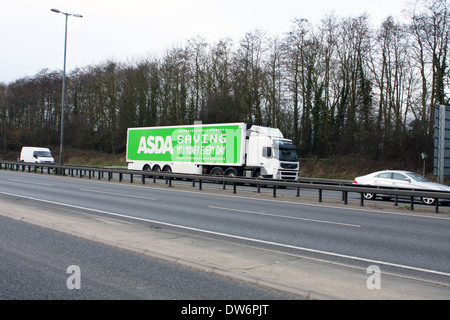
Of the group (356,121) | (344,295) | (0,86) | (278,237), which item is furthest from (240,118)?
(0,86)

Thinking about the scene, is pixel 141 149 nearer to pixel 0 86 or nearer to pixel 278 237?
pixel 278 237

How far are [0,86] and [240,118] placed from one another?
51.6 metres

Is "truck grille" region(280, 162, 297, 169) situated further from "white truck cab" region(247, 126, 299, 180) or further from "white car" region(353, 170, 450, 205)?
"white car" region(353, 170, 450, 205)

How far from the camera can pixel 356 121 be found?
4269 centimetres

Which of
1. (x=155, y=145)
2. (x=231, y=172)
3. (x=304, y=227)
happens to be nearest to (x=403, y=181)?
(x=304, y=227)

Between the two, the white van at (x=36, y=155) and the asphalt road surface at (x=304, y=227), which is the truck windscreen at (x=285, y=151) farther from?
the white van at (x=36, y=155)

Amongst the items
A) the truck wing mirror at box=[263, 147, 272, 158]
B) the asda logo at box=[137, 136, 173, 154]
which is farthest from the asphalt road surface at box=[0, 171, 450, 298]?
the asda logo at box=[137, 136, 173, 154]

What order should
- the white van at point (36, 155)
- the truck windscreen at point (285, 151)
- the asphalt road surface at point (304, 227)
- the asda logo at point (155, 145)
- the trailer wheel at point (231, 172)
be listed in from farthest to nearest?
the white van at point (36, 155) < the asda logo at point (155, 145) < the trailer wheel at point (231, 172) < the truck windscreen at point (285, 151) < the asphalt road surface at point (304, 227)

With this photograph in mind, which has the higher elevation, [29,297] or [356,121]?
[356,121]

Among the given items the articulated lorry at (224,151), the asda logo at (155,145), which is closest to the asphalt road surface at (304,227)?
the articulated lorry at (224,151)

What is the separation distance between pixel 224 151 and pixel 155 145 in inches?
269

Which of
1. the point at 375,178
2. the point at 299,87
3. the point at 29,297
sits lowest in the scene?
the point at 29,297

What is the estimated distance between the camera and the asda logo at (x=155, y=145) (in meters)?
31.8

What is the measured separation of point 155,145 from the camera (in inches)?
1293
